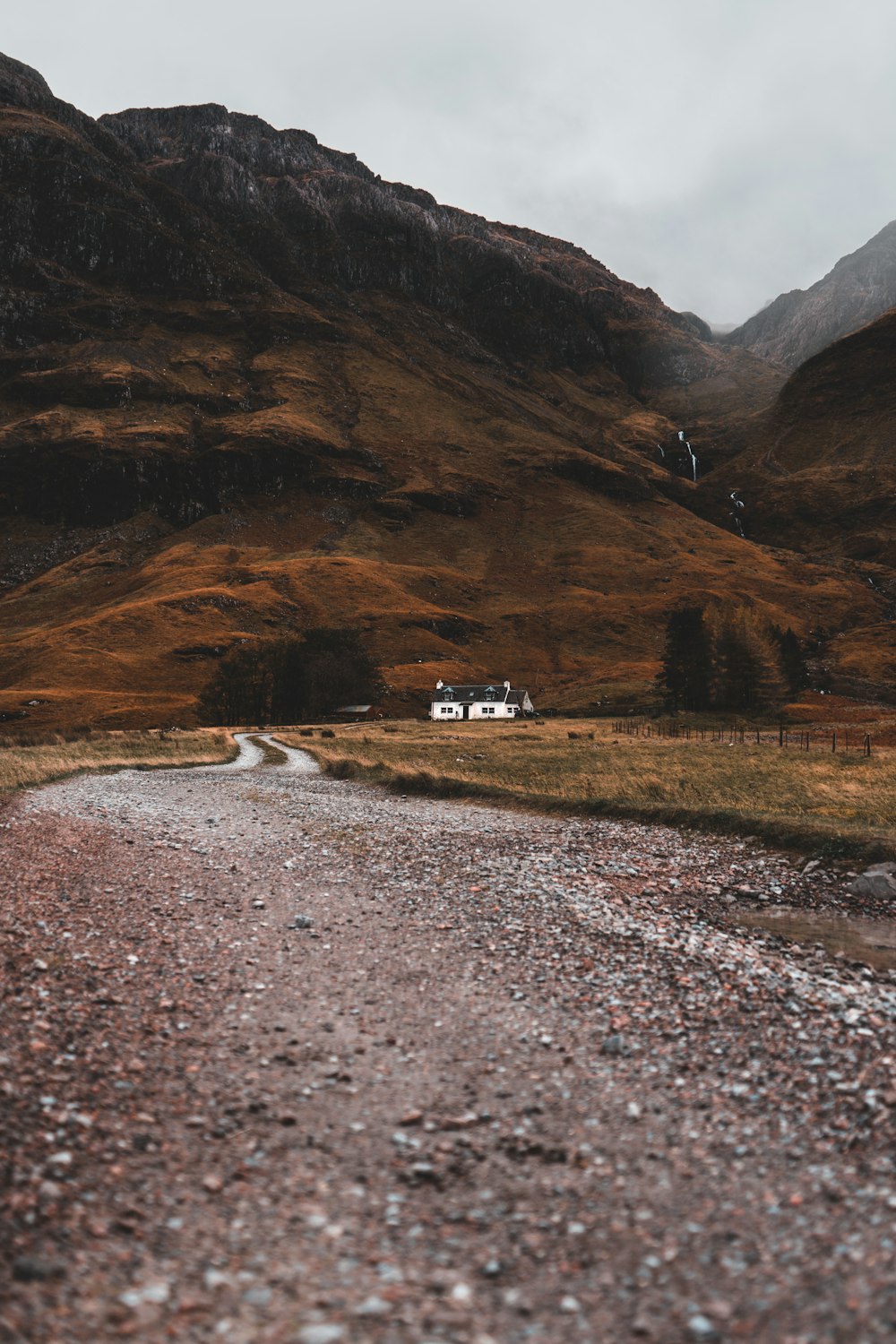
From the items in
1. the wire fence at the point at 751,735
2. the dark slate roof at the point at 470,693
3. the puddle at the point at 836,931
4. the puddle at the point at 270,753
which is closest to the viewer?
the puddle at the point at 836,931

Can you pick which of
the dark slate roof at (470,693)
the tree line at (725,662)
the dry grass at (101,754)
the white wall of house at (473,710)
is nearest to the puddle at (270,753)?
the dry grass at (101,754)

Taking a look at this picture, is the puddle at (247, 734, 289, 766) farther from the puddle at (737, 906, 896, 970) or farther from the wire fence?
the puddle at (737, 906, 896, 970)

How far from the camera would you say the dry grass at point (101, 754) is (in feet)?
125

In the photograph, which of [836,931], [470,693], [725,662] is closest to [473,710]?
[470,693]

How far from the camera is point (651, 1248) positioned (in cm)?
540

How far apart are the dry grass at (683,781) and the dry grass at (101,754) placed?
9.89 meters

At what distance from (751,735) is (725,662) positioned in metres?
28.3

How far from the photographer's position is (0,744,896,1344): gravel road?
190 inches

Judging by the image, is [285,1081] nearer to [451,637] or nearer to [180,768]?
[180,768]

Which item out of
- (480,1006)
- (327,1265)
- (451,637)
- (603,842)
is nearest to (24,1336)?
(327,1265)

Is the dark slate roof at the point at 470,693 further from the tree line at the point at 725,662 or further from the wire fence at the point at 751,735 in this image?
the wire fence at the point at 751,735

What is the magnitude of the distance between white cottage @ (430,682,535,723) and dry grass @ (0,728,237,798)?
70.6m

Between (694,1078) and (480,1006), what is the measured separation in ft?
9.75

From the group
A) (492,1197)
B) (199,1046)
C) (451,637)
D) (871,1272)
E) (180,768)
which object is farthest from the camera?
(451,637)
